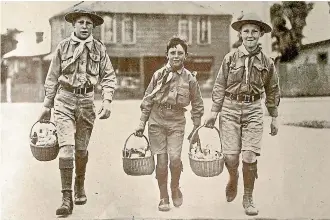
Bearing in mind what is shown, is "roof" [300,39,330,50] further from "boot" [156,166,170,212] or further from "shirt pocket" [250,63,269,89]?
"boot" [156,166,170,212]

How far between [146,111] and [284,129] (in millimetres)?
1367

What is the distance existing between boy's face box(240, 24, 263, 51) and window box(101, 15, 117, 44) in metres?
1.26

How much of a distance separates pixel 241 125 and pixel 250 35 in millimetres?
861

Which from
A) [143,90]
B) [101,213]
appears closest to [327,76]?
[143,90]

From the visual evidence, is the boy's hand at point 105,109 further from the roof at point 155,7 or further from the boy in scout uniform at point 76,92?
the roof at point 155,7

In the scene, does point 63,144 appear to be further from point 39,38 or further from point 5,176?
point 39,38

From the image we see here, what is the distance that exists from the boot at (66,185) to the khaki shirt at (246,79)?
145 centimetres

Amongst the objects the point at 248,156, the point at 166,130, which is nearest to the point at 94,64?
the point at 166,130

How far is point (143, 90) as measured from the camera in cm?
454

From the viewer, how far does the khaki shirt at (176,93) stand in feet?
14.3

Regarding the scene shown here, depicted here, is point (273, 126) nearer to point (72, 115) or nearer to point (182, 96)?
point (182, 96)

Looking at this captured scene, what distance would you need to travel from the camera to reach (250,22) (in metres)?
4.45

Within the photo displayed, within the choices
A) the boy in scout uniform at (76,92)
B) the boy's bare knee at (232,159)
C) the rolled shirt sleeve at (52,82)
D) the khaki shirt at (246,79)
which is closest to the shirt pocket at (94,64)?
the boy in scout uniform at (76,92)

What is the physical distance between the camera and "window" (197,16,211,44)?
459 cm
